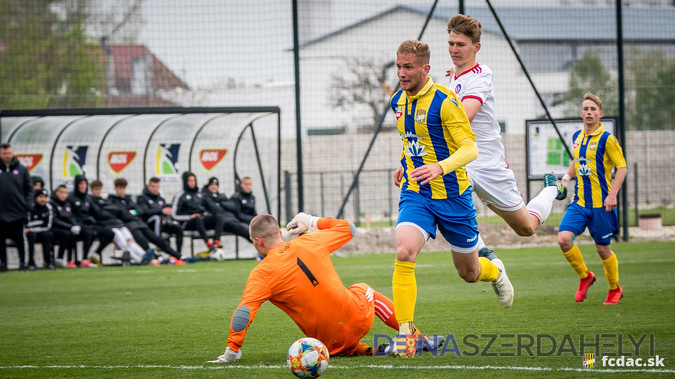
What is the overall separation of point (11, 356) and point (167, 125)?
1208cm

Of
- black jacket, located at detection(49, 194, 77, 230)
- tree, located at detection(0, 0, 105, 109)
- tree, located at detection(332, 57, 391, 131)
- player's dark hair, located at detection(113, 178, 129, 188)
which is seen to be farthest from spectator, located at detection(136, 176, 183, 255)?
tree, located at detection(332, 57, 391, 131)

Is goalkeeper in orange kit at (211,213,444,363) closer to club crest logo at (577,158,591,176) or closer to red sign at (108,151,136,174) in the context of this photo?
club crest logo at (577,158,591,176)

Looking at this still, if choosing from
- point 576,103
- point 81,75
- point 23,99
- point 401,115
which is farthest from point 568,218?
point 576,103

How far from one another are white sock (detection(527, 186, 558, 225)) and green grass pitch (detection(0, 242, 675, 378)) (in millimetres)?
984

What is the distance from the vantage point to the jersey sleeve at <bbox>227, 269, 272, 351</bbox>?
4.95 m

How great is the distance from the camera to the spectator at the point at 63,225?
15219 mm

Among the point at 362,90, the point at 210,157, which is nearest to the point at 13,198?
the point at 210,157

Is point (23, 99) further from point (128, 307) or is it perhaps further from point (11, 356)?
point (11, 356)

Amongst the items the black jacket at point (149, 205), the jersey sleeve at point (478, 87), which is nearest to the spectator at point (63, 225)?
the black jacket at point (149, 205)

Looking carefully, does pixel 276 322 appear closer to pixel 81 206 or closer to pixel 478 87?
pixel 478 87

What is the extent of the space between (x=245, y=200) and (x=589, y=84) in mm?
24033

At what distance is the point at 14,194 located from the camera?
14.3 metres

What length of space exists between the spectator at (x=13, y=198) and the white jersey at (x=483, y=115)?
1062cm

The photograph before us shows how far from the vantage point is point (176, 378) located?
4.96m
